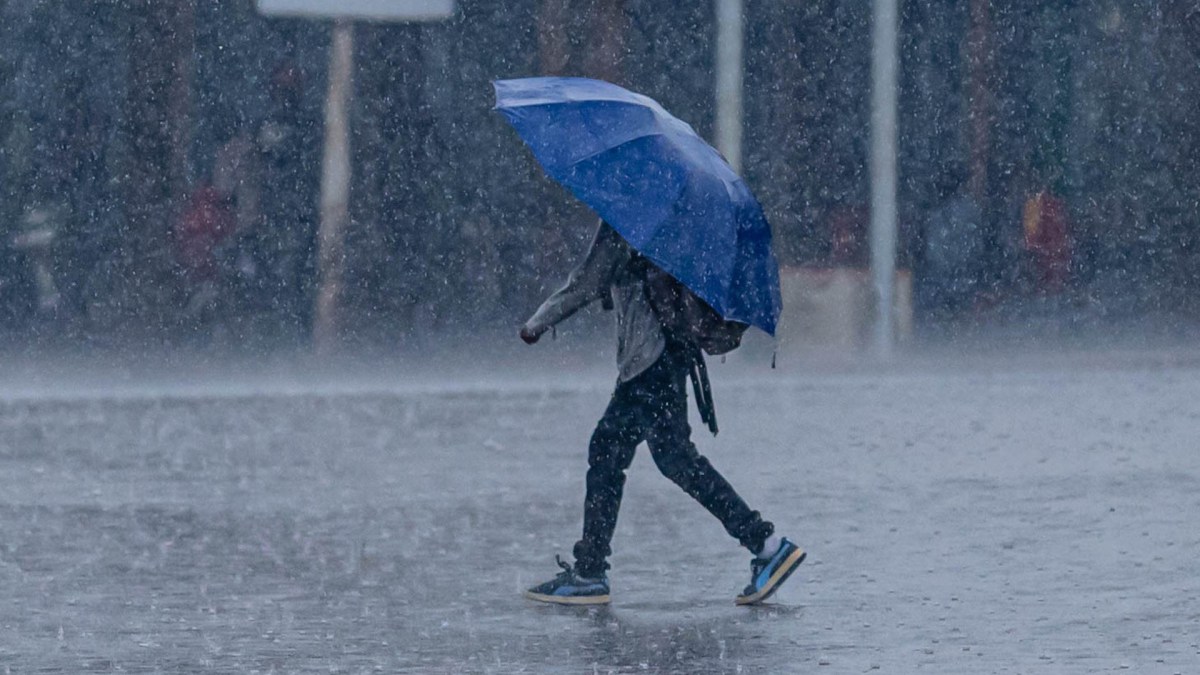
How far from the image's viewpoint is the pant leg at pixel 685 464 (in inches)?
316

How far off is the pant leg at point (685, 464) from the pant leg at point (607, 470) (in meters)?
0.08

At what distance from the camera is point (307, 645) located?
288 inches

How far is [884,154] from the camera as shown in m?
18.5

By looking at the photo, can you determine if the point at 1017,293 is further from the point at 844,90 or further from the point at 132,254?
the point at 132,254

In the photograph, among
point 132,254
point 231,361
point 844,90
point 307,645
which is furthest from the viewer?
point 844,90

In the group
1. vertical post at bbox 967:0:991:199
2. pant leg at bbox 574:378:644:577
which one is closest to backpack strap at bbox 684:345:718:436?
pant leg at bbox 574:378:644:577

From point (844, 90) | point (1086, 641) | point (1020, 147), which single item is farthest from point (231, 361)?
point (1086, 641)

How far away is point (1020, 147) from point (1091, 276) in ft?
4.00

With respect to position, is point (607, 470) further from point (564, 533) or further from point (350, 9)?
point (350, 9)

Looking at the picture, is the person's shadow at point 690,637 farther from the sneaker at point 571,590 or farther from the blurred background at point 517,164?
the blurred background at point 517,164

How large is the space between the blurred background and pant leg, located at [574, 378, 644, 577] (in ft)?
Answer: 30.8

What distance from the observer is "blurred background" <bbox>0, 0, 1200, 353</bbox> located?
18.6 meters

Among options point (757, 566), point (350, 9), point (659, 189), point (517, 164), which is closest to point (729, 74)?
point (517, 164)

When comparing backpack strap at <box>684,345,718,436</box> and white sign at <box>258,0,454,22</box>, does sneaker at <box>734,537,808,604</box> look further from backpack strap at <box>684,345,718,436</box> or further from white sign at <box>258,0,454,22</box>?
white sign at <box>258,0,454,22</box>
